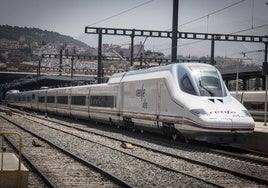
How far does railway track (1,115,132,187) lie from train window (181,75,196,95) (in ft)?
16.9

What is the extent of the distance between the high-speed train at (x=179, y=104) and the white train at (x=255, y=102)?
9.94 m

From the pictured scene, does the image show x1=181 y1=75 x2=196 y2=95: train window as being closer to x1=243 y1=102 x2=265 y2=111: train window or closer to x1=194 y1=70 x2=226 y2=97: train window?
x1=194 y1=70 x2=226 y2=97: train window

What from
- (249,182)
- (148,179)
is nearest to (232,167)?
(249,182)

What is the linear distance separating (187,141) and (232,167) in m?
5.99

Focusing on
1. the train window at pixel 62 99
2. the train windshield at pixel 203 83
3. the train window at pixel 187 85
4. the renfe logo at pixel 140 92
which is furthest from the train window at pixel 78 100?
the train windshield at pixel 203 83

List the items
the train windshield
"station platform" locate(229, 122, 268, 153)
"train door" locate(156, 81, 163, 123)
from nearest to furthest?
"station platform" locate(229, 122, 268, 153), the train windshield, "train door" locate(156, 81, 163, 123)

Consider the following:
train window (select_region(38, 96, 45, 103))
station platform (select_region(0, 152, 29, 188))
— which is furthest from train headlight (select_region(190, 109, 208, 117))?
train window (select_region(38, 96, 45, 103))

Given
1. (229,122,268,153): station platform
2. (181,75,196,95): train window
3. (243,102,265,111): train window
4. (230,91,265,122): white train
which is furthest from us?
(243,102,265,111): train window

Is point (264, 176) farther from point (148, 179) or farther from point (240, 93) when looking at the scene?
point (240, 93)

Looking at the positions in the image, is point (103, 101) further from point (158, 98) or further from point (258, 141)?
point (258, 141)

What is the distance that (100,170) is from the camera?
483 inches

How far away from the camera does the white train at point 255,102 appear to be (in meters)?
32.9

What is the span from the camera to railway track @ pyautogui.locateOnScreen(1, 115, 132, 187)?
10.8m

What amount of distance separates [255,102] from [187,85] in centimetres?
1651
